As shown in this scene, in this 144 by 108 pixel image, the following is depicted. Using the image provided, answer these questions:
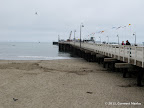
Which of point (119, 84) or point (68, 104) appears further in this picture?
point (119, 84)

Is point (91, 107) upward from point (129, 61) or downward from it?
downward

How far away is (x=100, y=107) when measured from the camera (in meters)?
8.09

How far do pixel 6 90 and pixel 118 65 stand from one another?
24.4 ft

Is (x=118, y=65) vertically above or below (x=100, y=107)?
above

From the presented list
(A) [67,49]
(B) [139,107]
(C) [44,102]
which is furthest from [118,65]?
Result: (A) [67,49]

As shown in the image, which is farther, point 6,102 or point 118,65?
point 118,65

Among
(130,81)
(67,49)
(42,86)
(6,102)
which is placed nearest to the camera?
(6,102)

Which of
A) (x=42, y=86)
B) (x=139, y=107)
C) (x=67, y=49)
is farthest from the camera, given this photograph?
(x=67, y=49)

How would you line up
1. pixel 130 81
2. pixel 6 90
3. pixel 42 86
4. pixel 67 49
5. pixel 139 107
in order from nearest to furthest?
pixel 139 107
pixel 6 90
pixel 42 86
pixel 130 81
pixel 67 49

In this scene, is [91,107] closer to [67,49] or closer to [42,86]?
[42,86]

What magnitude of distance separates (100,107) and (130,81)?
18.8 ft

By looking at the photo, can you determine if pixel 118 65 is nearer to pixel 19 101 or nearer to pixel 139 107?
pixel 139 107

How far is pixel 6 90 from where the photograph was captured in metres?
10.6

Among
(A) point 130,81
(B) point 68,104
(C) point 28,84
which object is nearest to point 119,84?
(A) point 130,81
